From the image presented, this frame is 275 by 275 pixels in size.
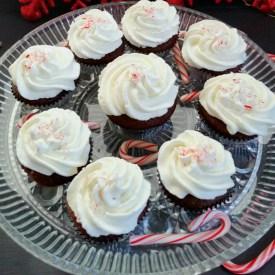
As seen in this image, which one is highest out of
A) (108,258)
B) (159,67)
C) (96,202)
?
(159,67)

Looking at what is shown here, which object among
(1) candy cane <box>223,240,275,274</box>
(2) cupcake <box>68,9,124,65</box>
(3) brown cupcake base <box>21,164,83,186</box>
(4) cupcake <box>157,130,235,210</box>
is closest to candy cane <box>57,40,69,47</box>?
(2) cupcake <box>68,9,124,65</box>

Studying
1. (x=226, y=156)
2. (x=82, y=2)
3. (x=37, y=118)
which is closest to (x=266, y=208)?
(x=226, y=156)

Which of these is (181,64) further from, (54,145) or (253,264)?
(253,264)

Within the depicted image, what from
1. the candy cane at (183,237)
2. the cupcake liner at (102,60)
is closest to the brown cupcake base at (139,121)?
the cupcake liner at (102,60)

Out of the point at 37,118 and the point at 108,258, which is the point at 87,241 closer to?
the point at 108,258

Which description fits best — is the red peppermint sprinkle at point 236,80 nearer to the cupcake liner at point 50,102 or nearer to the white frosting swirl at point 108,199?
the white frosting swirl at point 108,199

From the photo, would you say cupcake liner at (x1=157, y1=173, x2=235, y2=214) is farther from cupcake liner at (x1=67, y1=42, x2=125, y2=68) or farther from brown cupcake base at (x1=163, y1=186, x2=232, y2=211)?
cupcake liner at (x1=67, y1=42, x2=125, y2=68)
